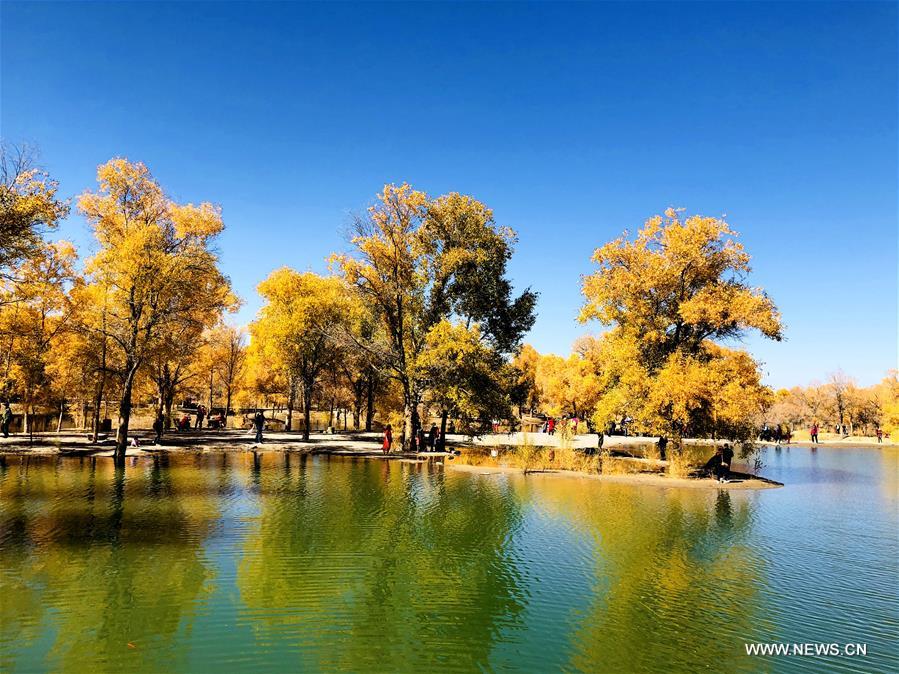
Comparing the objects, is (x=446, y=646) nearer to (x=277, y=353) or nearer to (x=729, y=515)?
(x=729, y=515)

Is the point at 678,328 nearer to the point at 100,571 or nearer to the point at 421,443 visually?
the point at 421,443

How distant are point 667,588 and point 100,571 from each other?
12013 millimetres

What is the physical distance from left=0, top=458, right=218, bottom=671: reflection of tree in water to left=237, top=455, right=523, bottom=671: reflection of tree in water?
1502 mm

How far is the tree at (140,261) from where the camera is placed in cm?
2912

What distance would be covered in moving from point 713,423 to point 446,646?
964 inches

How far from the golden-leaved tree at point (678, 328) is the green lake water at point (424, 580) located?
7.04 m

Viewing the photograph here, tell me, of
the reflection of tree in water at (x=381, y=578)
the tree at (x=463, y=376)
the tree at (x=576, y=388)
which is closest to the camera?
the reflection of tree in water at (x=381, y=578)

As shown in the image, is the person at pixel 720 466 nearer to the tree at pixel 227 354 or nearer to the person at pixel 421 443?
the person at pixel 421 443

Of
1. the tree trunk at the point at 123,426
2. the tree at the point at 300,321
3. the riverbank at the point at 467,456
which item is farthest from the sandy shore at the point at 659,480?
the tree at the point at 300,321

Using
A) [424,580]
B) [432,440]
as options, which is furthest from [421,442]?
[424,580]

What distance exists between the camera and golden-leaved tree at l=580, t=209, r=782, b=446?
28.2 m

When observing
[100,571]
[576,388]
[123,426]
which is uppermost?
[576,388]

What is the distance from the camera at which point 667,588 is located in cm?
1166

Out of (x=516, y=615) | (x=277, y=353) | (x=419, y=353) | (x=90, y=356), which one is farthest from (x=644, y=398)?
(x=90, y=356)
